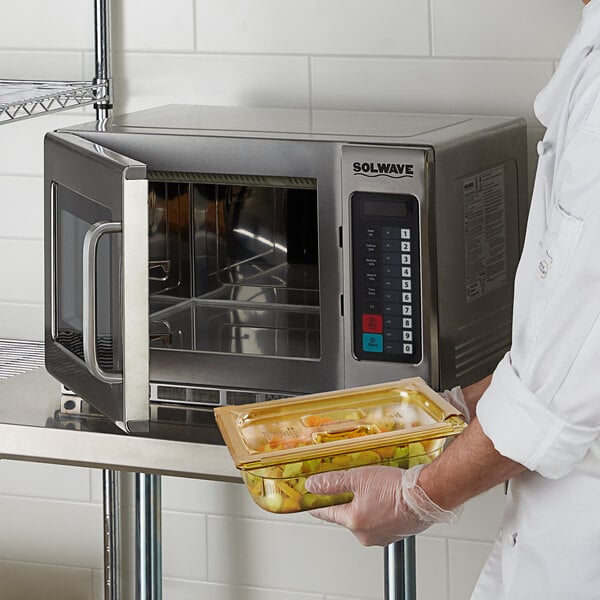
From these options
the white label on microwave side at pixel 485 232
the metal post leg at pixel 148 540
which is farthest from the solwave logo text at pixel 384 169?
the metal post leg at pixel 148 540

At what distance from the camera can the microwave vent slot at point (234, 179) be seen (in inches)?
49.0

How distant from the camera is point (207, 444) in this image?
1.21 metres

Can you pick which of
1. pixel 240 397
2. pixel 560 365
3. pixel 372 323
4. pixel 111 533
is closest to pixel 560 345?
pixel 560 365

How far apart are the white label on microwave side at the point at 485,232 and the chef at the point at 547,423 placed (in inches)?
9.9

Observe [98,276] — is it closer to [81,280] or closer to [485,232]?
[81,280]

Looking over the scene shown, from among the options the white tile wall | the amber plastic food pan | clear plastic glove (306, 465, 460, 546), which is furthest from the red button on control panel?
the white tile wall

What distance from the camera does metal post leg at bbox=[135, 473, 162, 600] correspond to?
5.59ft

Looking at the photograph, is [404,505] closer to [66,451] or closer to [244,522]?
[66,451]

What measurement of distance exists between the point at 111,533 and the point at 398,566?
606mm

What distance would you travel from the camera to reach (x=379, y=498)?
1041 mm

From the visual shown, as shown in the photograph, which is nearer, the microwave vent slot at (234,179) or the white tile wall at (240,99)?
the microwave vent slot at (234,179)

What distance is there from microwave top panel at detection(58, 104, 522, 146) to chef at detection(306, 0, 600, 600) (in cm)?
25

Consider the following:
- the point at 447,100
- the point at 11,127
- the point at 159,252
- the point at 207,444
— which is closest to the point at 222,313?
the point at 159,252

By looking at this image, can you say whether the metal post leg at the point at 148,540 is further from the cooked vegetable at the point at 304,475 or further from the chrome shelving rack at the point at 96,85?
the cooked vegetable at the point at 304,475
